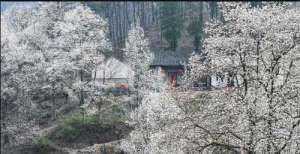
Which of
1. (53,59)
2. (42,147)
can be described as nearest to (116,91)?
(53,59)

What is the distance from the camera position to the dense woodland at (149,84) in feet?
64.3

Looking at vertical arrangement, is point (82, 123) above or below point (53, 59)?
below

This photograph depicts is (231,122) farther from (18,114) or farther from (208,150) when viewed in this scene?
(18,114)

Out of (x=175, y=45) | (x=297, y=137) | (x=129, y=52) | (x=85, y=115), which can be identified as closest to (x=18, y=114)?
(x=85, y=115)

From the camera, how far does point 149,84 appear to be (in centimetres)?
4075

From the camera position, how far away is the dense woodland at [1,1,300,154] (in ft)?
64.3

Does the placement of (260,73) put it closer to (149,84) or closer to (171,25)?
(149,84)

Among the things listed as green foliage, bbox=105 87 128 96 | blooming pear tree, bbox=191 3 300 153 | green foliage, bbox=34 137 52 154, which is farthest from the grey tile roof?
blooming pear tree, bbox=191 3 300 153

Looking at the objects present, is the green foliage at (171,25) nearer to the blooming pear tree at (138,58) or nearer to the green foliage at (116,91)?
the green foliage at (116,91)

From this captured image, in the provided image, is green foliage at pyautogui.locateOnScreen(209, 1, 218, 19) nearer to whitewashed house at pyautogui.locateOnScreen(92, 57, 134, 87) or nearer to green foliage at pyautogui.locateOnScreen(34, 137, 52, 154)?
whitewashed house at pyautogui.locateOnScreen(92, 57, 134, 87)

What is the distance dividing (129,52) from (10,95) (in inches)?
417

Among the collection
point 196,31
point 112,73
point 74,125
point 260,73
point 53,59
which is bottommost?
point 74,125

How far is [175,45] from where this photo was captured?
73.1 m

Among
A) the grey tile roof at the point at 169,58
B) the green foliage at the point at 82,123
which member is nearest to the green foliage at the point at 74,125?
the green foliage at the point at 82,123
